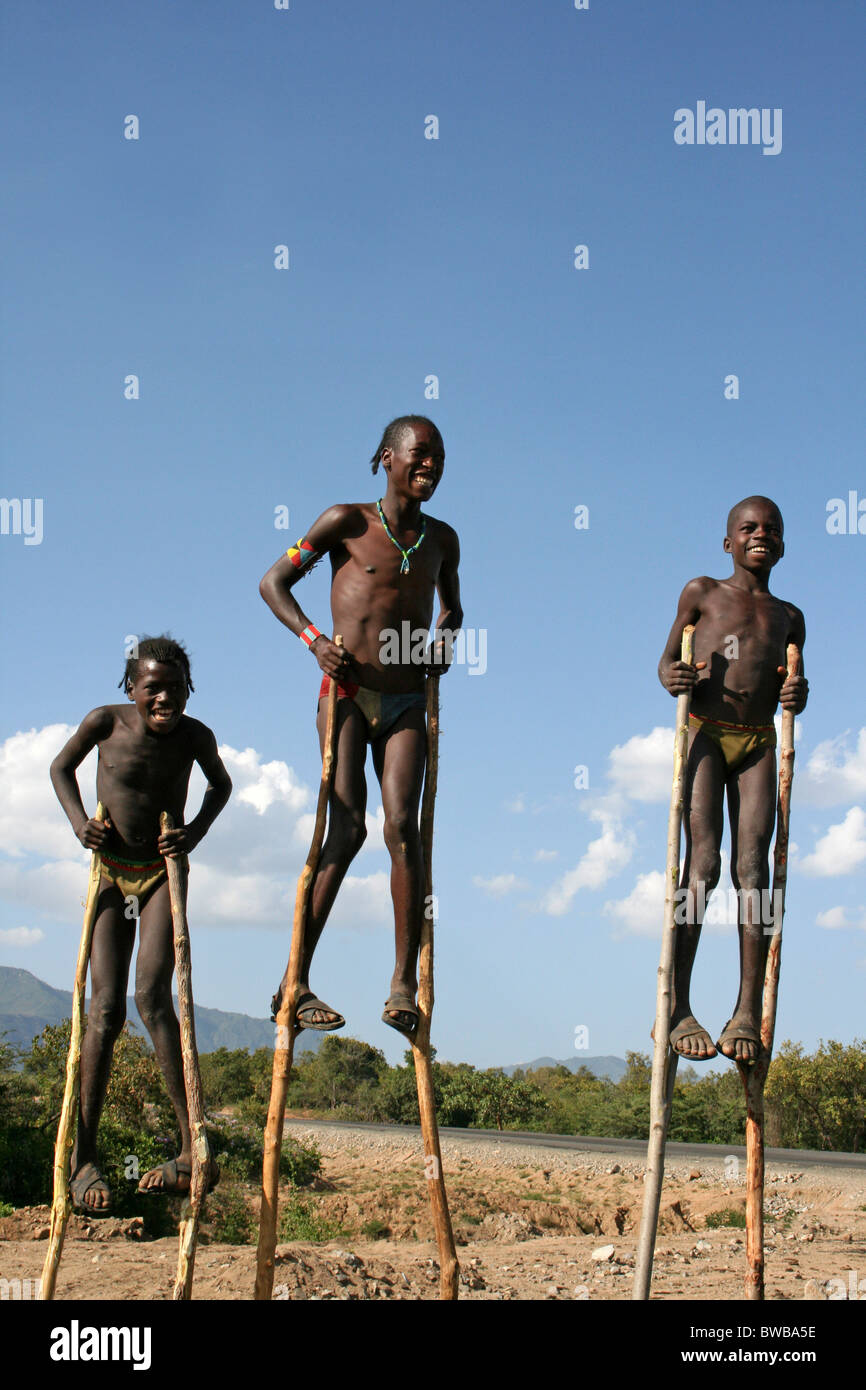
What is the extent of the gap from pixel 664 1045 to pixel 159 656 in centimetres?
346

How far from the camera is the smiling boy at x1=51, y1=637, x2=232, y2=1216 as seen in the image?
6.16 metres

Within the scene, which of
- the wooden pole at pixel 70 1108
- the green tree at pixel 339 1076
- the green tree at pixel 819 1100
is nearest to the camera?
the wooden pole at pixel 70 1108

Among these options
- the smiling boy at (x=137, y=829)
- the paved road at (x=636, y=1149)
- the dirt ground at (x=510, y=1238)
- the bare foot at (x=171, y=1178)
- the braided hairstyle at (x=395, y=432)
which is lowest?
the paved road at (x=636, y=1149)

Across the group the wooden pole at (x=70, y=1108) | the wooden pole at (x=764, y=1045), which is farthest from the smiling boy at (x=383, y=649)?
the wooden pole at (x=764, y=1045)

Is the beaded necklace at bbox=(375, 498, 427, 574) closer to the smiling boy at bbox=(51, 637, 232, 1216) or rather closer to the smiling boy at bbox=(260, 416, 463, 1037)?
the smiling boy at bbox=(260, 416, 463, 1037)

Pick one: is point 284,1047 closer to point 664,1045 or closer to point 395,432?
point 664,1045

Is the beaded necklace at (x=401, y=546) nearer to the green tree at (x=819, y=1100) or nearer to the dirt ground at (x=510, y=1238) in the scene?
the dirt ground at (x=510, y=1238)

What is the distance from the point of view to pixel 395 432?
6.66m

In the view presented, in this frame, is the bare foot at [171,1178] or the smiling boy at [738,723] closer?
the bare foot at [171,1178]

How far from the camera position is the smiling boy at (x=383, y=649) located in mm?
6219

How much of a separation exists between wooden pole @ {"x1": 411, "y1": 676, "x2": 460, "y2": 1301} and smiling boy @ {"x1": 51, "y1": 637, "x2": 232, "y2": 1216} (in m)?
1.24

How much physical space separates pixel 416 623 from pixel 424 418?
1198 mm

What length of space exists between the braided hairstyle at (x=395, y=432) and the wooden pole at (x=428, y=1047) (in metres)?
1.35
